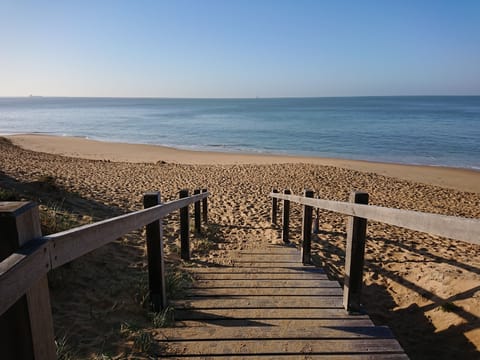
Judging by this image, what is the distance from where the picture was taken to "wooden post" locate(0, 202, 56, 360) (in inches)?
45.7

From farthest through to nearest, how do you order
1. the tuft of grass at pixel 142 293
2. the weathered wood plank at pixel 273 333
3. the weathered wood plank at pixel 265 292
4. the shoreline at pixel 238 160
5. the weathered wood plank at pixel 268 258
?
the shoreline at pixel 238 160, the weathered wood plank at pixel 268 258, the weathered wood plank at pixel 265 292, the tuft of grass at pixel 142 293, the weathered wood plank at pixel 273 333

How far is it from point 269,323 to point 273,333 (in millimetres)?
248

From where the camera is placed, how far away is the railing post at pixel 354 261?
2959mm

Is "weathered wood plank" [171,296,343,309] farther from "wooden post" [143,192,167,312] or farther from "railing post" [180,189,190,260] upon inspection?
"railing post" [180,189,190,260]

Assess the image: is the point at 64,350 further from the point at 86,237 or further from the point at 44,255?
the point at 44,255

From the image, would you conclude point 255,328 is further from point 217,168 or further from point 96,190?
point 217,168

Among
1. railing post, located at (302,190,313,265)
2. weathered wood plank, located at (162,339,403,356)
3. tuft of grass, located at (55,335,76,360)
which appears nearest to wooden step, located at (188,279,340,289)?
railing post, located at (302,190,313,265)

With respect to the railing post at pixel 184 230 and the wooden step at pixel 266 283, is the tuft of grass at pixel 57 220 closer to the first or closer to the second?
the railing post at pixel 184 230

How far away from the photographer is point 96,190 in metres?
10.2

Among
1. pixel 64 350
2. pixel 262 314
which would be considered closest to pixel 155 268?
pixel 64 350

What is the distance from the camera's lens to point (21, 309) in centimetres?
117

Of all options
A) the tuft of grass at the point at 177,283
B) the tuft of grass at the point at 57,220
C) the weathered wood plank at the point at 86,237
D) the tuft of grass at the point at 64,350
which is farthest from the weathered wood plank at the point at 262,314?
the tuft of grass at the point at 57,220

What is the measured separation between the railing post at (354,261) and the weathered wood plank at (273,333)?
35 centimetres

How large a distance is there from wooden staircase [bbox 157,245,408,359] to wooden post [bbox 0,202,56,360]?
49.3 inches
